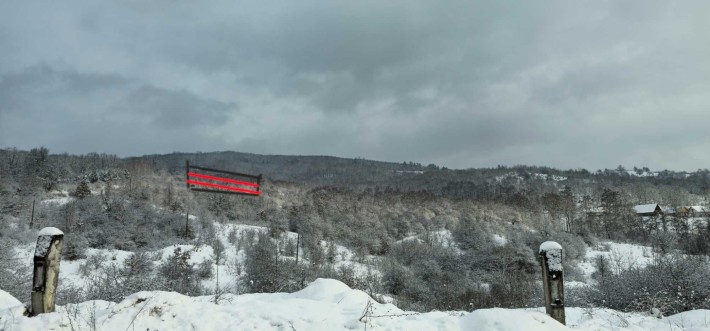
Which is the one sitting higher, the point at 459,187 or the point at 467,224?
the point at 459,187

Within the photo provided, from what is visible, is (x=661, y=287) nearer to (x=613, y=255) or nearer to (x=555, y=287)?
(x=555, y=287)

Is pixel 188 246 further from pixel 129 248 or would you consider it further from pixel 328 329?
pixel 328 329

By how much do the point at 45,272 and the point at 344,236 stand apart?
4104 cm

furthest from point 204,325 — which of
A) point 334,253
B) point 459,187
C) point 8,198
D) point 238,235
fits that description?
point 459,187

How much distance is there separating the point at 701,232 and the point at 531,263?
27.2 metres

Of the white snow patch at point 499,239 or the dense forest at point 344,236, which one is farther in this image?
the white snow patch at point 499,239

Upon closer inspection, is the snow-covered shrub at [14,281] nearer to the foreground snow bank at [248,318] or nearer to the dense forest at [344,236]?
the dense forest at [344,236]

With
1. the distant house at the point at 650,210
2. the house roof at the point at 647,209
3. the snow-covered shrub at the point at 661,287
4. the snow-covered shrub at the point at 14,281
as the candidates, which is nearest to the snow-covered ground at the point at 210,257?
the snow-covered shrub at the point at 14,281

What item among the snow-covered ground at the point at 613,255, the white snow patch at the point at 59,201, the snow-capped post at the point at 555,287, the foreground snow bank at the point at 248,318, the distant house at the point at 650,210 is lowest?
the snow-covered ground at the point at 613,255

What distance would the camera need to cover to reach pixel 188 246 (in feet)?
112

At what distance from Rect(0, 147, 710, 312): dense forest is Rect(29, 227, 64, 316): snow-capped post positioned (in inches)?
231

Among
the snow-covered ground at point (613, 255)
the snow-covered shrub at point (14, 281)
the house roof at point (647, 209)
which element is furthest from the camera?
the house roof at point (647, 209)

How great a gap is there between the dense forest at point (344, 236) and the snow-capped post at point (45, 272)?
5855 millimetres

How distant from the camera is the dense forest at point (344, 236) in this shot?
62.1 ft
